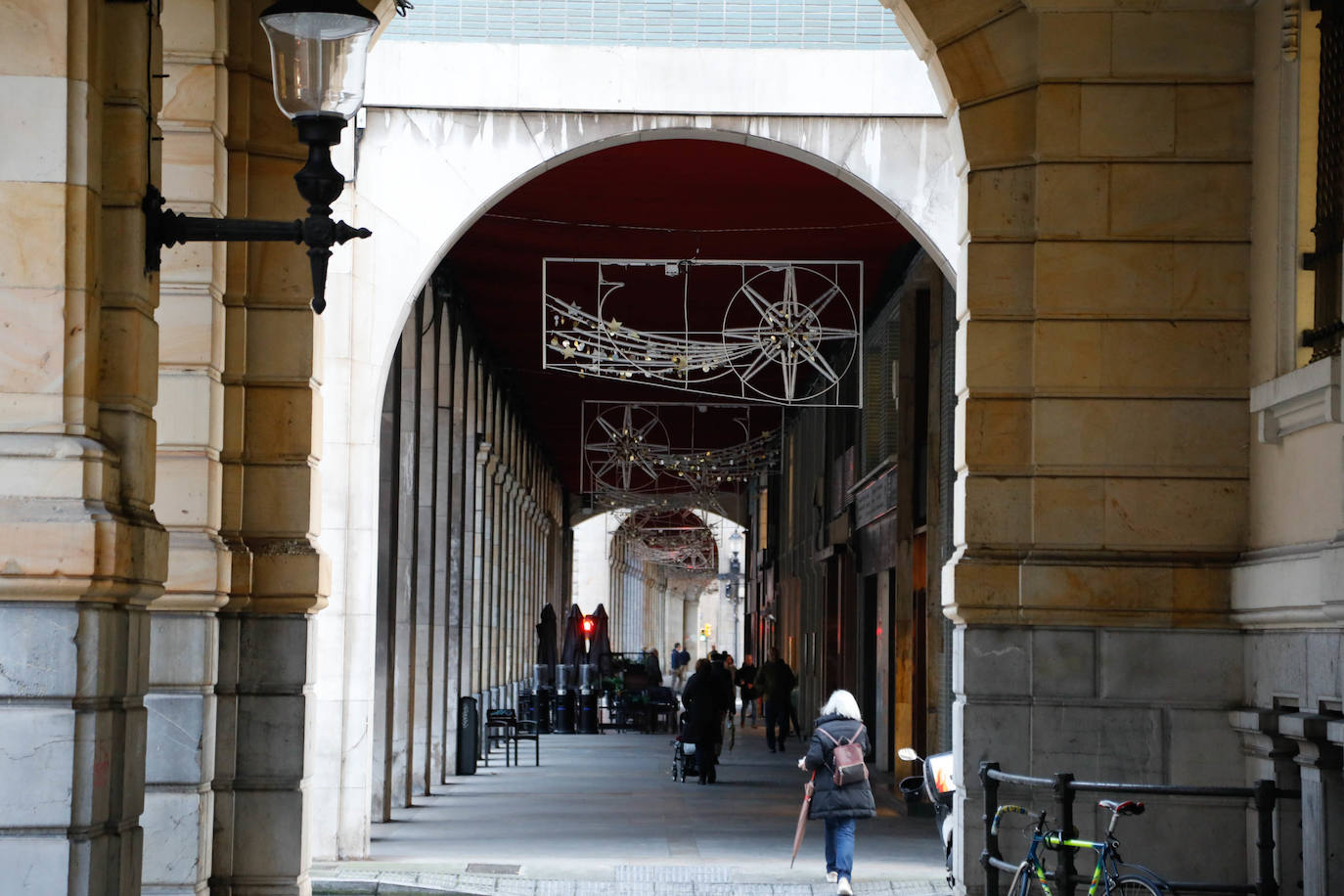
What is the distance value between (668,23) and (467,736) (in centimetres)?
1235

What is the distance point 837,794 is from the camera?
13094 millimetres

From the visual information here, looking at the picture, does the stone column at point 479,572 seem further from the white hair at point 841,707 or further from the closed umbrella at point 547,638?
the white hair at point 841,707

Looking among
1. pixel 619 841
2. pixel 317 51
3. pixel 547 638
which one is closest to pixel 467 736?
pixel 619 841

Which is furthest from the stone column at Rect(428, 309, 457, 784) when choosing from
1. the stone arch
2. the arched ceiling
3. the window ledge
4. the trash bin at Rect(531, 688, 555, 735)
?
the window ledge

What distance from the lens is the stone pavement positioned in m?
13.4

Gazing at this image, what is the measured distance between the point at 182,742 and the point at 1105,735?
4.31 m

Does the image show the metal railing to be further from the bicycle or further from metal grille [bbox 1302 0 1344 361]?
metal grille [bbox 1302 0 1344 361]

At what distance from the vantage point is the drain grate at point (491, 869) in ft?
45.4

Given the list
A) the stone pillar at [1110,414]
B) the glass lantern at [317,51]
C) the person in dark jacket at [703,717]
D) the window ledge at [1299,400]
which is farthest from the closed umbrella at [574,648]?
the glass lantern at [317,51]

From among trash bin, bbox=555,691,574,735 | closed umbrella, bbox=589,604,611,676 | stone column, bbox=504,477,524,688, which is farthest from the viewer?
stone column, bbox=504,477,524,688

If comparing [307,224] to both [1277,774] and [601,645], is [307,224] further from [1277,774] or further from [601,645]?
[601,645]

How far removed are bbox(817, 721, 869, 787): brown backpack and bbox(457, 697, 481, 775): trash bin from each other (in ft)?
39.4

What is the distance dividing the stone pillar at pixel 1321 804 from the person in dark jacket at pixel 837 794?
17.1 ft

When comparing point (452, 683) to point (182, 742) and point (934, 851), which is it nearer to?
point (934, 851)
